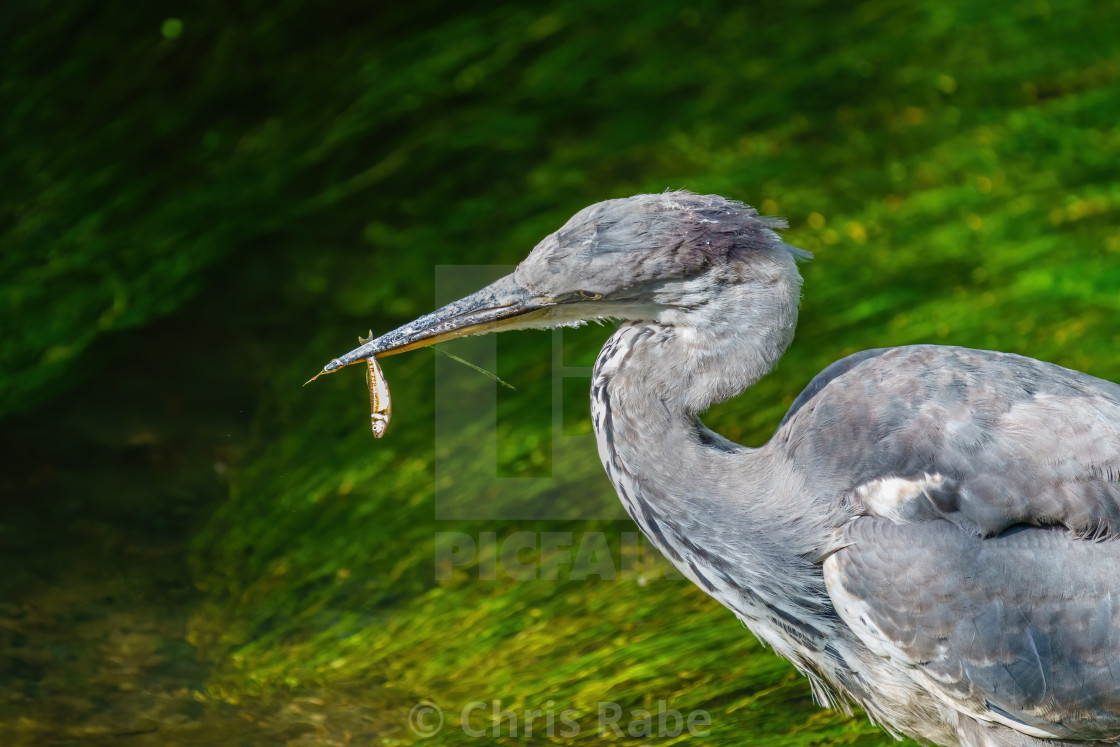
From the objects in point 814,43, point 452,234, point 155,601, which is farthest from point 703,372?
point 814,43

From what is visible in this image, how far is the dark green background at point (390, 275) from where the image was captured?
434 centimetres

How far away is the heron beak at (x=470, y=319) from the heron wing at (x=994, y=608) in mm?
1058

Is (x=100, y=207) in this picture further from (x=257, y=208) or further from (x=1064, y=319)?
(x=1064, y=319)

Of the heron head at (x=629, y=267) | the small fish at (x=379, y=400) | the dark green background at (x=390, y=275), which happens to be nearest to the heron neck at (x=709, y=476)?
the heron head at (x=629, y=267)

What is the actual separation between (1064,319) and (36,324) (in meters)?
5.58

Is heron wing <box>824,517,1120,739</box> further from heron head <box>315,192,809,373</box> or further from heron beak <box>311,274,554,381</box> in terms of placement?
heron beak <box>311,274,554,381</box>

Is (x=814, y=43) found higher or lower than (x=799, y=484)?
lower

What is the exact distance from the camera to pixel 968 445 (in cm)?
290

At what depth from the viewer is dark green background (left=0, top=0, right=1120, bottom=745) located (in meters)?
4.34

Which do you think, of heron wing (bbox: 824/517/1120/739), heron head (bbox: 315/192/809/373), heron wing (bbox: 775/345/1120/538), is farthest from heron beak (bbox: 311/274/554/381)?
heron wing (bbox: 824/517/1120/739)

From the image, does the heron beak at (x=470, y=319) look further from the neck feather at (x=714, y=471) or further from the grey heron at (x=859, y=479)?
the neck feather at (x=714, y=471)

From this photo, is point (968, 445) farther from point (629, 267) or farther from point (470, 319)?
point (470, 319)

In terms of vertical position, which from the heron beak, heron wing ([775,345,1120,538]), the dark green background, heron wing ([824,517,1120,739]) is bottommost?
the dark green background

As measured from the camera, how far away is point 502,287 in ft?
10.1
